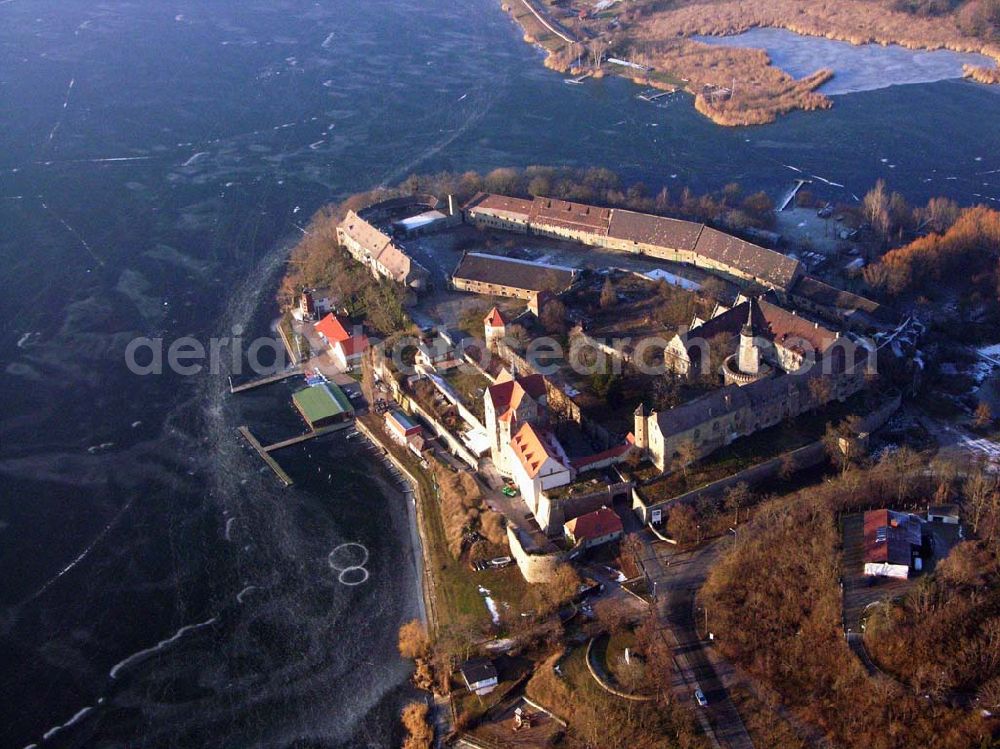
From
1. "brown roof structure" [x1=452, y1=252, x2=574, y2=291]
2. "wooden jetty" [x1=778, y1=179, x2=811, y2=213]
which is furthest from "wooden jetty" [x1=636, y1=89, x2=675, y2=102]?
"brown roof structure" [x1=452, y1=252, x2=574, y2=291]

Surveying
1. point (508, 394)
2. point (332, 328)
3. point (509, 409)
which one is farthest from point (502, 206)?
point (509, 409)

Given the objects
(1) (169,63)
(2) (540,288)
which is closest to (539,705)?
(2) (540,288)

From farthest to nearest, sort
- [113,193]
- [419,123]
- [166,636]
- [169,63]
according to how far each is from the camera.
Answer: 1. [169,63]
2. [419,123]
3. [113,193]
4. [166,636]

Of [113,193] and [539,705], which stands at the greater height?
[539,705]

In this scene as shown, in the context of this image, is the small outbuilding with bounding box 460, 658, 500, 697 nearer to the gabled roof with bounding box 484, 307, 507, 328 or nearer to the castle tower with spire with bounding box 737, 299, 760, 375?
the castle tower with spire with bounding box 737, 299, 760, 375

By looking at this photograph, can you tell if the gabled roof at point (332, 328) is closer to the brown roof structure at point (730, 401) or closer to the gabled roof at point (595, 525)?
the brown roof structure at point (730, 401)

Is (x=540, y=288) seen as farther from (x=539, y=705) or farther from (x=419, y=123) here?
(x=419, y=123)

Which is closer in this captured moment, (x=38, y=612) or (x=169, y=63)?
(x=38, y=612)
